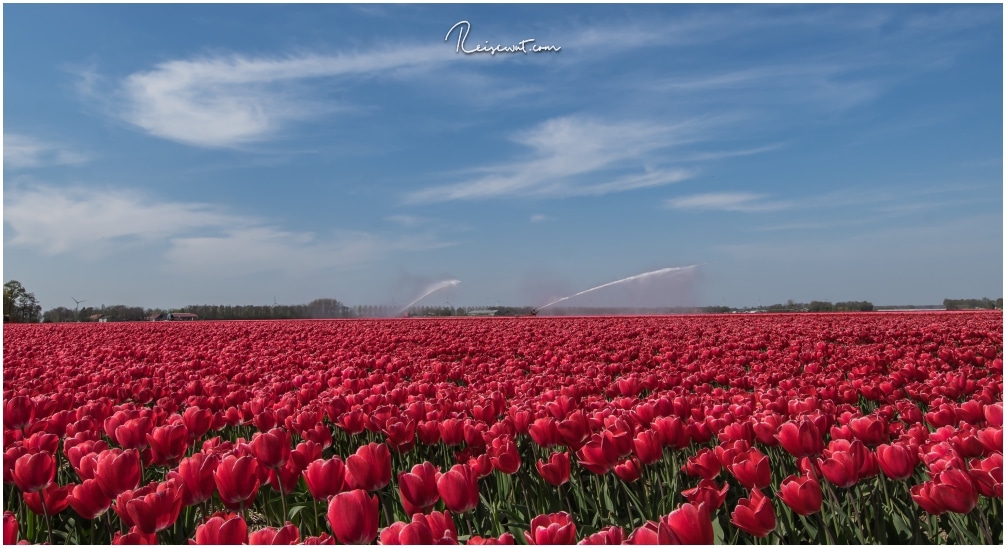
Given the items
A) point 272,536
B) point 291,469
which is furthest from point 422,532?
point 291,469

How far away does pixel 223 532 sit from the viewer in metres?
2.03

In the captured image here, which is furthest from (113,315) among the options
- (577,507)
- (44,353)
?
(577,507)

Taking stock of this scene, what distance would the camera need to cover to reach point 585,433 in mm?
3350

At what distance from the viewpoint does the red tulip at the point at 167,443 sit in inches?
132

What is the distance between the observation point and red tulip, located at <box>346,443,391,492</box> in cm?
270

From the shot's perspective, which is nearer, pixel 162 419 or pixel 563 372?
pixel 162 419

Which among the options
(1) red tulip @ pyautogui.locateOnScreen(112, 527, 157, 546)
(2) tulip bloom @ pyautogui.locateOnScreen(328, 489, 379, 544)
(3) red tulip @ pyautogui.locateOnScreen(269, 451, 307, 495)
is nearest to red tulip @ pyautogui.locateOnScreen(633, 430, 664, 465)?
(2) tulip bloom @ pyautogui.locateOnScreen(328, 489, 379, 544)

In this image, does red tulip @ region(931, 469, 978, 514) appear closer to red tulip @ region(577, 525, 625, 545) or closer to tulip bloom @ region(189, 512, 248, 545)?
red tulip @ region(577, 525, 625, 545)

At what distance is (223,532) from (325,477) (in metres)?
0.64

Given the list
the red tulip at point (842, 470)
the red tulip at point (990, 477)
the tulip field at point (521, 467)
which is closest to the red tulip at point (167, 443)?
the tulip field at point (521, 467)

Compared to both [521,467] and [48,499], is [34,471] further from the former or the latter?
[521,467]

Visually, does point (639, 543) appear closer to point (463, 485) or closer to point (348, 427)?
point (463, 485)

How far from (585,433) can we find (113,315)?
55.3m

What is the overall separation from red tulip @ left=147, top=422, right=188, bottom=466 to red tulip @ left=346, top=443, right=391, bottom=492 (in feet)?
3.79
